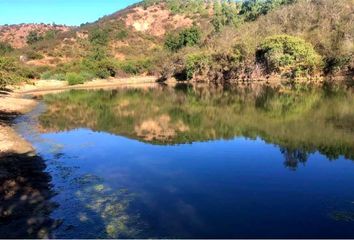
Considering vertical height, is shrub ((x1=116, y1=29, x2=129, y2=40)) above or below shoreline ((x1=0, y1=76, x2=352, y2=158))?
above

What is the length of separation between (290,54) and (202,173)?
218 feet

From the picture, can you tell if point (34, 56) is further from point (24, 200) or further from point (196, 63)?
point (24, 200)

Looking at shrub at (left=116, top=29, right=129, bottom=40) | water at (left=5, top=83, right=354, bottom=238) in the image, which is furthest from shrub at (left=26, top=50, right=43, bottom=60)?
water at (left=5, top=83, right=354, bottom=238)

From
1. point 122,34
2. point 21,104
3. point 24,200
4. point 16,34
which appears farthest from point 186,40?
point 24,200

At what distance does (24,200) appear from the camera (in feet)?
52.6

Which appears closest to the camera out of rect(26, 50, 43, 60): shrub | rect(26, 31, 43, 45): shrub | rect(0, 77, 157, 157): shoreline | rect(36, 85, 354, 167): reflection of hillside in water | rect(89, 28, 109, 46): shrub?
rect(0, 77, 157, 157): shoreline

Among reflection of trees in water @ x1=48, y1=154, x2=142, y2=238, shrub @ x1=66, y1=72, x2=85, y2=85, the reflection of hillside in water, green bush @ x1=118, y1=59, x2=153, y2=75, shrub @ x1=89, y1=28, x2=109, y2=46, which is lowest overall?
the reflection of hillside in water

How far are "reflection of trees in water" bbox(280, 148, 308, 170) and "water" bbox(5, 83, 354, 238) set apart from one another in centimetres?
5

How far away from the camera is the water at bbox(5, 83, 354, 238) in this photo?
1399cm

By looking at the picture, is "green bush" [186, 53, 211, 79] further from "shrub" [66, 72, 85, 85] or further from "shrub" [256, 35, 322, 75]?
"shrub" [66, 72, 85, 85]

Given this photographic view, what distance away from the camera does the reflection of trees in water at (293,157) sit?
21.6 meters

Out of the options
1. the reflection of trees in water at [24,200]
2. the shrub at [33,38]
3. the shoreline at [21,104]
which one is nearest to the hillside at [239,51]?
the shoreline at [21,104]

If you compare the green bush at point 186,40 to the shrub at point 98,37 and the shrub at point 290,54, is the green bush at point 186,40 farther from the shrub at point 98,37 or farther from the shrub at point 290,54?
the shrub at point 290,54

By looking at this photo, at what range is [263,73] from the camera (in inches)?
3533
